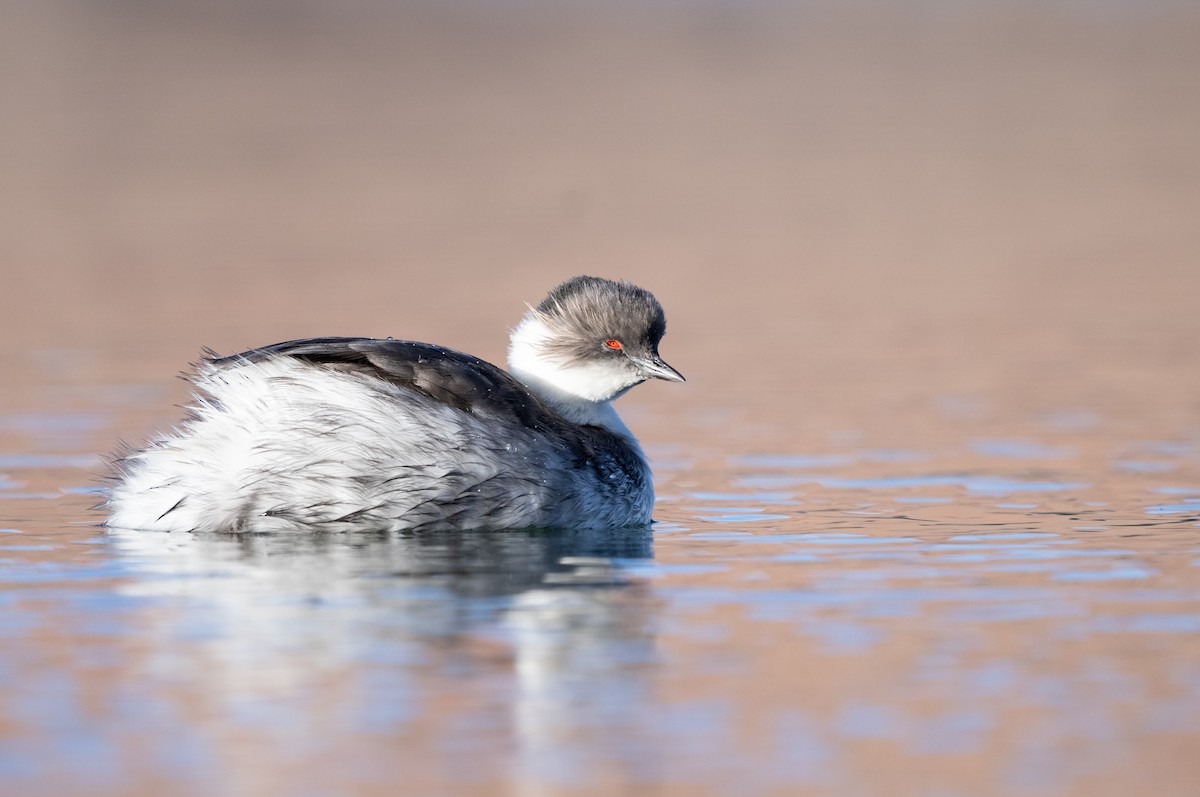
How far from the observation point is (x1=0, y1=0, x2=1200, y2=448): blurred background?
50.7 feet

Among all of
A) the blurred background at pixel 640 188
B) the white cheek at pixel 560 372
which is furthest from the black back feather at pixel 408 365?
the blurred background at pixel 640 188

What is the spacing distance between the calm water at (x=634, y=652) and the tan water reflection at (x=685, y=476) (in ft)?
0.07

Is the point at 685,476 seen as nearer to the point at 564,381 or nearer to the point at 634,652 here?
the point at 564,381

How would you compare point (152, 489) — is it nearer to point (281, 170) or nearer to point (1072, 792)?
point (1072, 792)

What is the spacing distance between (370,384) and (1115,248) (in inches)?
553

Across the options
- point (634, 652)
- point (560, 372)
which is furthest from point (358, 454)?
point (634, 652)

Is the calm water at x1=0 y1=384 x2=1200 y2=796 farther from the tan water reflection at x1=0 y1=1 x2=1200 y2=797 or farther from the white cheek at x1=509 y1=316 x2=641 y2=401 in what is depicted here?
the white cheek at x1=509 y1=316 x2=641 y2=401

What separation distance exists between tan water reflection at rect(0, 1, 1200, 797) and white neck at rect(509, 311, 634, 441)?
607 mm

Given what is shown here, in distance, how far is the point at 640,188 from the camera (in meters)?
28.2

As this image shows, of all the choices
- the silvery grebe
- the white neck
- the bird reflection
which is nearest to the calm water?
the bird reflection

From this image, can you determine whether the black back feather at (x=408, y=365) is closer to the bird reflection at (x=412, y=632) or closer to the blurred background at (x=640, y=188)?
the bird reflection at (x=412, y=632)

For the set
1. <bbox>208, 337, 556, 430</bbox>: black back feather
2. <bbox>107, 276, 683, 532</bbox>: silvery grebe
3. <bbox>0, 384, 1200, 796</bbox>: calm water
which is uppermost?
<bbox>208, 337, 556, 430</bbox>: black back feather

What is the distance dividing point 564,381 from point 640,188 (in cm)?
1872

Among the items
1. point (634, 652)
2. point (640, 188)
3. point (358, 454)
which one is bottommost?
point (634, 652)
